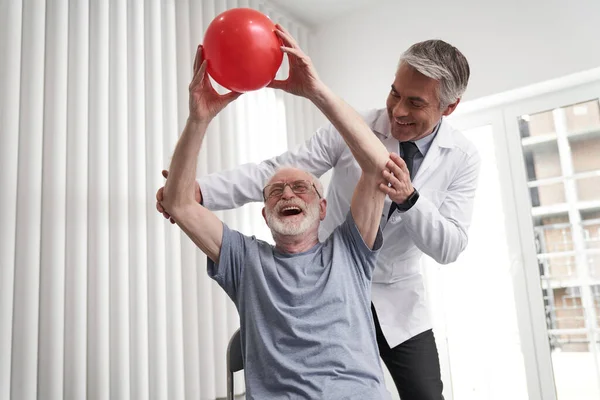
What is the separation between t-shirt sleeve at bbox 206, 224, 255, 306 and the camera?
149 cm

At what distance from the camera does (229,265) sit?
1496mm

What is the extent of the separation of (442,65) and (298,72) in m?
0.53

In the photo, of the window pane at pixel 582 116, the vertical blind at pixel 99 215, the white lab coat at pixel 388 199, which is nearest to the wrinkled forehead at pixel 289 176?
the white lab coat at pixel 388 199

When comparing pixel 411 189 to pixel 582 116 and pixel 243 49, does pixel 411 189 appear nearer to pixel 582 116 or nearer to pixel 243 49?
pixel 243 49

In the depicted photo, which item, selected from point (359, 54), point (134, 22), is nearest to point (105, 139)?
point (134, 22)

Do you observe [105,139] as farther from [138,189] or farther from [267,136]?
[267,136]

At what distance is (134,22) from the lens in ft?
7.57

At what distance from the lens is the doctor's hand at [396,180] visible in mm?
1442

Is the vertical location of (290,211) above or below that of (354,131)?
below

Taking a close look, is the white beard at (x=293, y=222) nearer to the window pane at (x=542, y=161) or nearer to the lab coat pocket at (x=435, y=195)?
the lab coat pocket at (x=435, y=195)

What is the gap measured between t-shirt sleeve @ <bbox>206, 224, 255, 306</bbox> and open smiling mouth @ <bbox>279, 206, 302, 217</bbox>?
16cm

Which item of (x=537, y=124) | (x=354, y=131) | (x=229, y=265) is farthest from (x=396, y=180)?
(x=537, y=124)

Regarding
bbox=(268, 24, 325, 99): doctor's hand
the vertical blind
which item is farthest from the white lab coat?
the vertical blind

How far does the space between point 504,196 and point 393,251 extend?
139 cm
